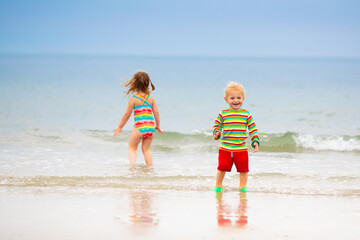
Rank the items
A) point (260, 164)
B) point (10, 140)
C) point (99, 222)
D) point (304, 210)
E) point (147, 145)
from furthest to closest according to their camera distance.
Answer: point (10, 140) < point (260, 164) < point (147, 145) < point (304, 210) < point (99, 222)

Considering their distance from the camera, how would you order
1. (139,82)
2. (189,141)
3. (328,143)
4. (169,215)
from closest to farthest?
(169,215) < (139,82) < (328,143) < (189,141)

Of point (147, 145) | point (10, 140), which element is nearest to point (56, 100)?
point (10, 140)

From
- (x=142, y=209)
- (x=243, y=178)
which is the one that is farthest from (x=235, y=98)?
(x=142, y=209)

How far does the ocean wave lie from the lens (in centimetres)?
1160

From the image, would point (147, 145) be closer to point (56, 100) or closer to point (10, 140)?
point (10, 140)

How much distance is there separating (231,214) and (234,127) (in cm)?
136

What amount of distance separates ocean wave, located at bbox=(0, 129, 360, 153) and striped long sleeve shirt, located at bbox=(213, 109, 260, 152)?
4.90m

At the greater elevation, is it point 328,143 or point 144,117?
point 144,117

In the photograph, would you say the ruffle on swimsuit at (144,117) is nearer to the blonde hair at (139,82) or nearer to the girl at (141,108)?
the girl at (141,108)

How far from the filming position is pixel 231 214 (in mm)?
5211

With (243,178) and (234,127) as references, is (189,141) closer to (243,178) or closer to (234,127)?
(243,178)

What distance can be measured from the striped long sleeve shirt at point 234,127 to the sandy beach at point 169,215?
2.00 feet

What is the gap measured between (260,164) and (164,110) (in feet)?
41.2

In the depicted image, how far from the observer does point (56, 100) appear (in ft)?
80.3
